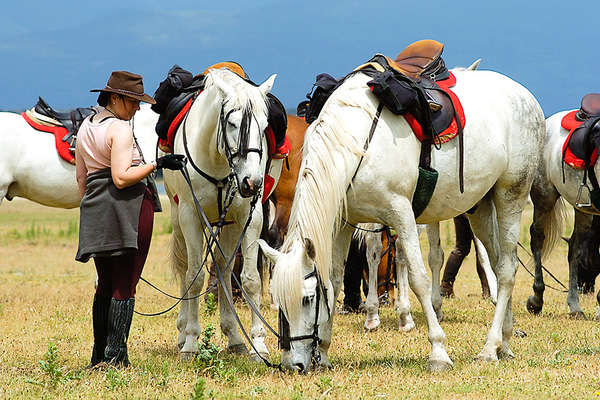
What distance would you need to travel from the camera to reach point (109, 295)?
5.70 metres

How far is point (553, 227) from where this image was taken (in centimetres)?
966

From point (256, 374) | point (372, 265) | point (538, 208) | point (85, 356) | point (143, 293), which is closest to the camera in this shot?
point (256, 374)

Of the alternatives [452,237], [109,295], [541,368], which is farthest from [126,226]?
[452,237]

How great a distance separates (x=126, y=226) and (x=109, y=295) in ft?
2.39

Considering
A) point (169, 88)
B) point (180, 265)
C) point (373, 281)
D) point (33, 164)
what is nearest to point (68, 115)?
point (33, 164)

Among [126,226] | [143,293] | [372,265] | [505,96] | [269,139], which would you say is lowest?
[143,293]

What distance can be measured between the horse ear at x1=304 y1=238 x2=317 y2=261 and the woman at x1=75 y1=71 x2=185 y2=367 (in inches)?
46.6

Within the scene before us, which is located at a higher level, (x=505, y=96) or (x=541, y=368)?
(x=505, y=96)

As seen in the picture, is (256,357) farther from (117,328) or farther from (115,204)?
(115,204)

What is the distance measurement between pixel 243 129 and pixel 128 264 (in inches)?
51.0

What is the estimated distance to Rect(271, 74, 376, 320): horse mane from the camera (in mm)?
4961

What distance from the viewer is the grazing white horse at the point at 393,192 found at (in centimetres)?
510

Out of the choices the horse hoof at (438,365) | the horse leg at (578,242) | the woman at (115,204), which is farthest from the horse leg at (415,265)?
the horse leg at (578,242)

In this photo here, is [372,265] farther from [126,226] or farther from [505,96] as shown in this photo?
[126,226]
